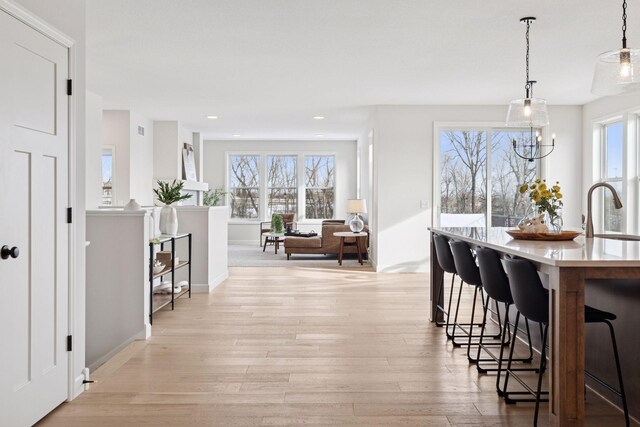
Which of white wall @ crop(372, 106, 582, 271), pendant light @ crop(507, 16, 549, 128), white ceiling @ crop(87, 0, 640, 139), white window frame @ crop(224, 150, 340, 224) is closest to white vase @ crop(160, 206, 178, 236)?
white ceiling @ crop(87, 0, 640, 139)

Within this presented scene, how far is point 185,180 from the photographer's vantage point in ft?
32.1

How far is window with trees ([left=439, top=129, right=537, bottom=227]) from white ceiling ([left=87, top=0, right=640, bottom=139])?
0.65 meters

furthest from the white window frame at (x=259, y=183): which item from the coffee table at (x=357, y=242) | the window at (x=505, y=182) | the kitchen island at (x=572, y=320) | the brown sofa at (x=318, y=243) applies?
the kitchen island at (x=572, y=320)

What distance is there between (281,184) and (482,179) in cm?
604

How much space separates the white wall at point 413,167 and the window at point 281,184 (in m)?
5.24

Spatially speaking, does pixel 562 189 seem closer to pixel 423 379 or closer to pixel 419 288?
pixel 419 288

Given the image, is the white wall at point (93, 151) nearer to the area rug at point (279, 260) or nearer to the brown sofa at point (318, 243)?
the area rug at point (279, 260)

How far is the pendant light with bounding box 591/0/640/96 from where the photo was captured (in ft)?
8.56

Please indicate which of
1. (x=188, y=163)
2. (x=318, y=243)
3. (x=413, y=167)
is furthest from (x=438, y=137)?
(x=188, y=163)

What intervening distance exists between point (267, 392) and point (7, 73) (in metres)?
2.06

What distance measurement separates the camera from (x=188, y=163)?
1023cm

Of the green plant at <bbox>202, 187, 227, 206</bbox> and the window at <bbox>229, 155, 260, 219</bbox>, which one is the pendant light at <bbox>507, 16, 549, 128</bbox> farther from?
the window at <bbox>229, 155, 260, 219</bbox>

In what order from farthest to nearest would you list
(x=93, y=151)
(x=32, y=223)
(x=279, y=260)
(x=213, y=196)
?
1. (x=213, y=196)
2. (x=279, y=260)
3. (x=93, y=151)
4. (x=32, y=223)

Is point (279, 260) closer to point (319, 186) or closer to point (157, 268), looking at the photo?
point (319, 186)
